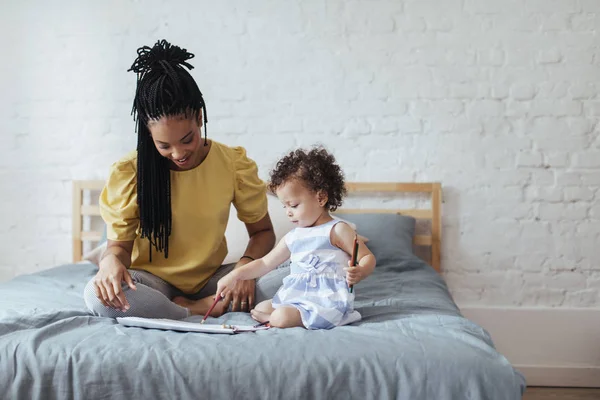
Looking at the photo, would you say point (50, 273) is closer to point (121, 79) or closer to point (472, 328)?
point (121, 79)

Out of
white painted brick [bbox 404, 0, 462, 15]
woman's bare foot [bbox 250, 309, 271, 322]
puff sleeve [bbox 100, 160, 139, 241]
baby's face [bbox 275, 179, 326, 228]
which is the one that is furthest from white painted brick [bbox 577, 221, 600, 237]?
puff sleeve [bbox 100, 160, 139, 241]

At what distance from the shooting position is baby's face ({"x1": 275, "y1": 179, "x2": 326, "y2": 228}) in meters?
1.88

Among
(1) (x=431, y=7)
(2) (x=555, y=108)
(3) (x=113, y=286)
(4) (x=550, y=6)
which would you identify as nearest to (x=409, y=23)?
(1) (x=431, y=7)

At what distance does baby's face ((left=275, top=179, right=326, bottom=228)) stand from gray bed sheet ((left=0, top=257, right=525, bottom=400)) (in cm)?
37

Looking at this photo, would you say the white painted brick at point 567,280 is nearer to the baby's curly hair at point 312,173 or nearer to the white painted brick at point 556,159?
the white painted brick at point 556,159

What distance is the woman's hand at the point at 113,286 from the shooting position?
183 cm

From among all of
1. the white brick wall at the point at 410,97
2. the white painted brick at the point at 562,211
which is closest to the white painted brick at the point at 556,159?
the white brick wall at the point at 410,97

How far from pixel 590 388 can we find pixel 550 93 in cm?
121

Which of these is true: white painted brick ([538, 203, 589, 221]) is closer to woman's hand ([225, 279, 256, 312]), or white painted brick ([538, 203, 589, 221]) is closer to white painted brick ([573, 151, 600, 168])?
white painted brick ([573, 151, 600, 168])

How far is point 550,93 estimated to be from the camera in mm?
2971

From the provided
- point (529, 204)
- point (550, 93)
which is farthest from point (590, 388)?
point (550, 93)

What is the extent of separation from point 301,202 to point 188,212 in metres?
0.43

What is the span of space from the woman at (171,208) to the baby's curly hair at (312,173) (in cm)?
27

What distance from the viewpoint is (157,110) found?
1.93 metres
